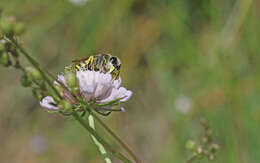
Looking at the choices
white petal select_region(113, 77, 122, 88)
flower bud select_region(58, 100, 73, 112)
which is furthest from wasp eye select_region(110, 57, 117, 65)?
flower bud select_region(58, 100, 73, 112)

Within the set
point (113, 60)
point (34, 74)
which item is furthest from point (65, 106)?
point (113, 60)

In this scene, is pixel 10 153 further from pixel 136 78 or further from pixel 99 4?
pixel 99 4

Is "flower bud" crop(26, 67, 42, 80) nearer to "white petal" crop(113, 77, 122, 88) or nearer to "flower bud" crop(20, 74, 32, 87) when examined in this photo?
"flower bud" crop(20, 74, 32, 87)

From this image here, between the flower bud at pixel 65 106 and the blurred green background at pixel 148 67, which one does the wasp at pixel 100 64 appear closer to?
the flower bud at pixel 65 106

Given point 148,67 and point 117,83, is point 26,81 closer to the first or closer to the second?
point 117,83

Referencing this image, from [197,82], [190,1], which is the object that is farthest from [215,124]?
[190,1]

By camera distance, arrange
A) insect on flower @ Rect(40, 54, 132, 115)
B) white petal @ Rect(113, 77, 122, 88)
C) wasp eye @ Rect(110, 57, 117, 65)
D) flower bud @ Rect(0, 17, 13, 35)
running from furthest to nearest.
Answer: wasp eye @ Rect(110, 57, 117, 65) → white petal @ Rect(113, 77, 122, 88) → insect on flower @ Rect(40, 54, 132, 115) → flower bud @ Rect(0, 17, 13, 35)

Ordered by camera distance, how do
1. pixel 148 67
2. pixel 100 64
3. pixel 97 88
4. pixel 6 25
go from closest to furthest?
pixel 6 25
pixel 97 88
pixel 100 64
pixel 148 67
